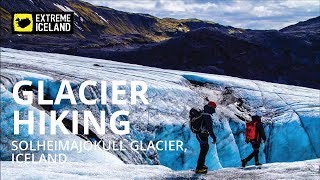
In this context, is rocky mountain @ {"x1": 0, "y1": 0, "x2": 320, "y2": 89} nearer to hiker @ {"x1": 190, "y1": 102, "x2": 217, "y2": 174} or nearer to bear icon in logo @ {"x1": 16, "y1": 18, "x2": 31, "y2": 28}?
bear icon in logo @ {"x1": 16, "y1": 18, "x2": 31, "y2": 28}

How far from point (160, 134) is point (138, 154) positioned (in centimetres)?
202

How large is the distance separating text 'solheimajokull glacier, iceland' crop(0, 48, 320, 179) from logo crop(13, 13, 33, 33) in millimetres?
1602

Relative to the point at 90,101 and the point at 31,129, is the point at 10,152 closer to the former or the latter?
the point at 31,129

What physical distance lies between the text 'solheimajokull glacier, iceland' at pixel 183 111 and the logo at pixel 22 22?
160cm

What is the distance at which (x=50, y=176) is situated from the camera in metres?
10.6

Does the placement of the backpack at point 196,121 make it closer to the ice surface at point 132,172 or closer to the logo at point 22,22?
the ice surface at point 132,172

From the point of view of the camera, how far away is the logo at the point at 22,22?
23138 millimetres

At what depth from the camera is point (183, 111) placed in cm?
2141

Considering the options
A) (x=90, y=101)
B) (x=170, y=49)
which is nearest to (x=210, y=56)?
(x=170, y=49)

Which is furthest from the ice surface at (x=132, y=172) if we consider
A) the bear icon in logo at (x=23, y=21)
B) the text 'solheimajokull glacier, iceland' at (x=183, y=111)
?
the bear icon in logo at (x=23, y=21)

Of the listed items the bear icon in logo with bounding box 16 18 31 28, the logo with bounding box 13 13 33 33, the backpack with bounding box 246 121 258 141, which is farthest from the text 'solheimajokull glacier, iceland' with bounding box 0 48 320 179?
the backpack with bounding box 246 121 258 141

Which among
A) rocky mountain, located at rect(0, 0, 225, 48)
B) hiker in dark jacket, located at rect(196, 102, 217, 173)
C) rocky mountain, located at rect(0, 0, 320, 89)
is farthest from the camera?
rocky mountain, located at rect(0, 0, 225, 48)

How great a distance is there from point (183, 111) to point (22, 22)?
11615 mm

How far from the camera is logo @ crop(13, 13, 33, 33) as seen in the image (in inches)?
911
